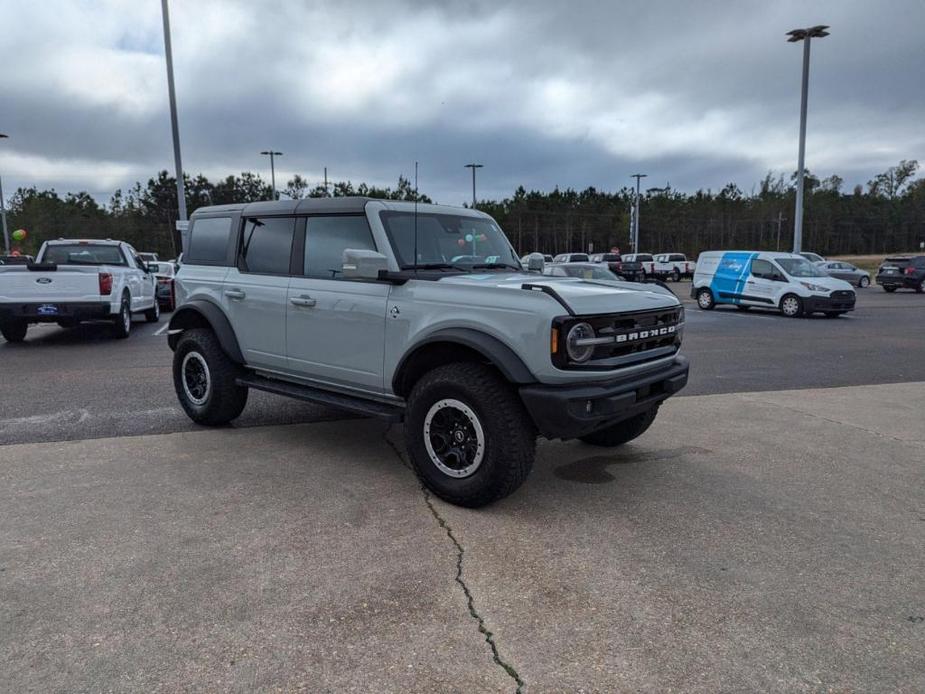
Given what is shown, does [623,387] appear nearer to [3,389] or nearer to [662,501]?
[662,501]

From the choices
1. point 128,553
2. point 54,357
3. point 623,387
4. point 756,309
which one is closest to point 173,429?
point 128,553

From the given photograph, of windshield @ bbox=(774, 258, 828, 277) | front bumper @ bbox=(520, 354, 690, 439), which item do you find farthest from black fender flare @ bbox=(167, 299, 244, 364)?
windshield @ bbox=(774, 258, 828, 277)

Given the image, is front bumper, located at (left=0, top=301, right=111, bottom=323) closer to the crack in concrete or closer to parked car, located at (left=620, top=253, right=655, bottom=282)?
the crack in concrete

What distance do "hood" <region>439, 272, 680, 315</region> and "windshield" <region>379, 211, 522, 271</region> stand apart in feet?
0.96

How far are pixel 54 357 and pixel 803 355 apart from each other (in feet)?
38.1

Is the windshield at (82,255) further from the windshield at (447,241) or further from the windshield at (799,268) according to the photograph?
the windshield at (799,268)

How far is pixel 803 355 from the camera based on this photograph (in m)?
10.6

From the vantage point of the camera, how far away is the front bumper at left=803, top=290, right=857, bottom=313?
1722 centimetres

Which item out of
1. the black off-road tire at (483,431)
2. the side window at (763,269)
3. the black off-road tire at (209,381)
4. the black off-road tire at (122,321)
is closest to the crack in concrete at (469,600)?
the black off-road tire at (483,431)

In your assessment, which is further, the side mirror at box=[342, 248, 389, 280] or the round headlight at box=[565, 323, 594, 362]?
the side mirror at box=[342, 248, 389, 280]

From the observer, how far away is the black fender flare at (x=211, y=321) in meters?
5.55

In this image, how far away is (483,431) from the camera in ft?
12.6

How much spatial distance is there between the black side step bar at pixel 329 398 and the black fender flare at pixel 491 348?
592 mm

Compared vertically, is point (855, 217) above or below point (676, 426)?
above
